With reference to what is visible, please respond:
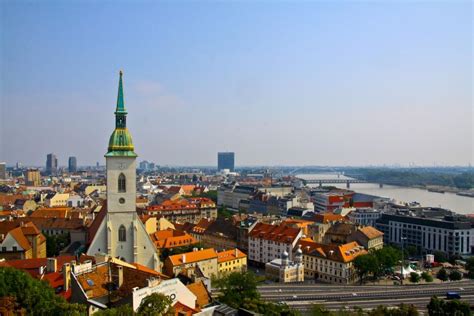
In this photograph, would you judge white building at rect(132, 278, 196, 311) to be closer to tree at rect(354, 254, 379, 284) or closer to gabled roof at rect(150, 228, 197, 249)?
tree at rect(354, 254, 379, 284)

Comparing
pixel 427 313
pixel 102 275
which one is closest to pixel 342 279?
pixel 427 313

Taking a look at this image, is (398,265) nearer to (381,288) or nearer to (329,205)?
(381,288)

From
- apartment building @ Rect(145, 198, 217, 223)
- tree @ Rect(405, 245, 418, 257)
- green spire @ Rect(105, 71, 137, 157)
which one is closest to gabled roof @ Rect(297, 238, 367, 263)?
tree @ Rect(405, 245, 418, 257)

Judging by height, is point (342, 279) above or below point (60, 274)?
below

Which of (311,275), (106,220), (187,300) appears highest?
(106,220)

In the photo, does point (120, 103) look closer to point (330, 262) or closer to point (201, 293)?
point (201, 293)

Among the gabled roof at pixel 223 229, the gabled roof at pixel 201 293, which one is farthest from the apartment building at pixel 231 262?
the gabled roof at pixel 201 293

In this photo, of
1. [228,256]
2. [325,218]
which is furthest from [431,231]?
[228,256]
